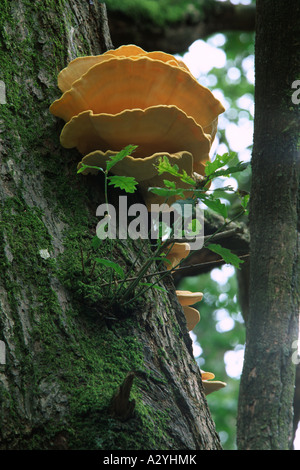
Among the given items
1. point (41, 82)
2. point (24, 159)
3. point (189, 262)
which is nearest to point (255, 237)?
point (24, 159)

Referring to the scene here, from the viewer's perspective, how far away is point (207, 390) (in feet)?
10.9

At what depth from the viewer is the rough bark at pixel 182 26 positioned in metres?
5.16

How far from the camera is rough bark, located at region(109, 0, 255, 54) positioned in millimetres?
5160

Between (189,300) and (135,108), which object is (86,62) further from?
(189,300)

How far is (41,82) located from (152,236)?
3.37 ft

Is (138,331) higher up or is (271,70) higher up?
(271,70)

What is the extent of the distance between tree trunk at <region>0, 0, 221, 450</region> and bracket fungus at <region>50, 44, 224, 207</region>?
0.18m

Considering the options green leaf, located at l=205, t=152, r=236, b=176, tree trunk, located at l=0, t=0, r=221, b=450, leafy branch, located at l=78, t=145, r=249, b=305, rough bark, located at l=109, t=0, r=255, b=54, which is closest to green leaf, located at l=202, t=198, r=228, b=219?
leafy branch, located at l=78, t=145, r=249, b=305

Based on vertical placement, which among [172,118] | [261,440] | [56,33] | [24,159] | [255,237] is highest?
[56,33]

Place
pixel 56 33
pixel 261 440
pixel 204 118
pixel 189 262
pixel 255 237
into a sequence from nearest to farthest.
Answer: pixel 261 440 → pixel 255 237 → pixel 204 118 → pixel 56 33 → pixel 189 262

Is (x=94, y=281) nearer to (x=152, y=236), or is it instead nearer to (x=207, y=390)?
(x=152, y=236)

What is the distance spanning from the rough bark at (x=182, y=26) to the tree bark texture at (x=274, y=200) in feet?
9.86

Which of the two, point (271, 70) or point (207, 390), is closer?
point (271, 70)

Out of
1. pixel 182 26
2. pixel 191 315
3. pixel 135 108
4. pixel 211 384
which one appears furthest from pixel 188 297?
pixel 182 26
